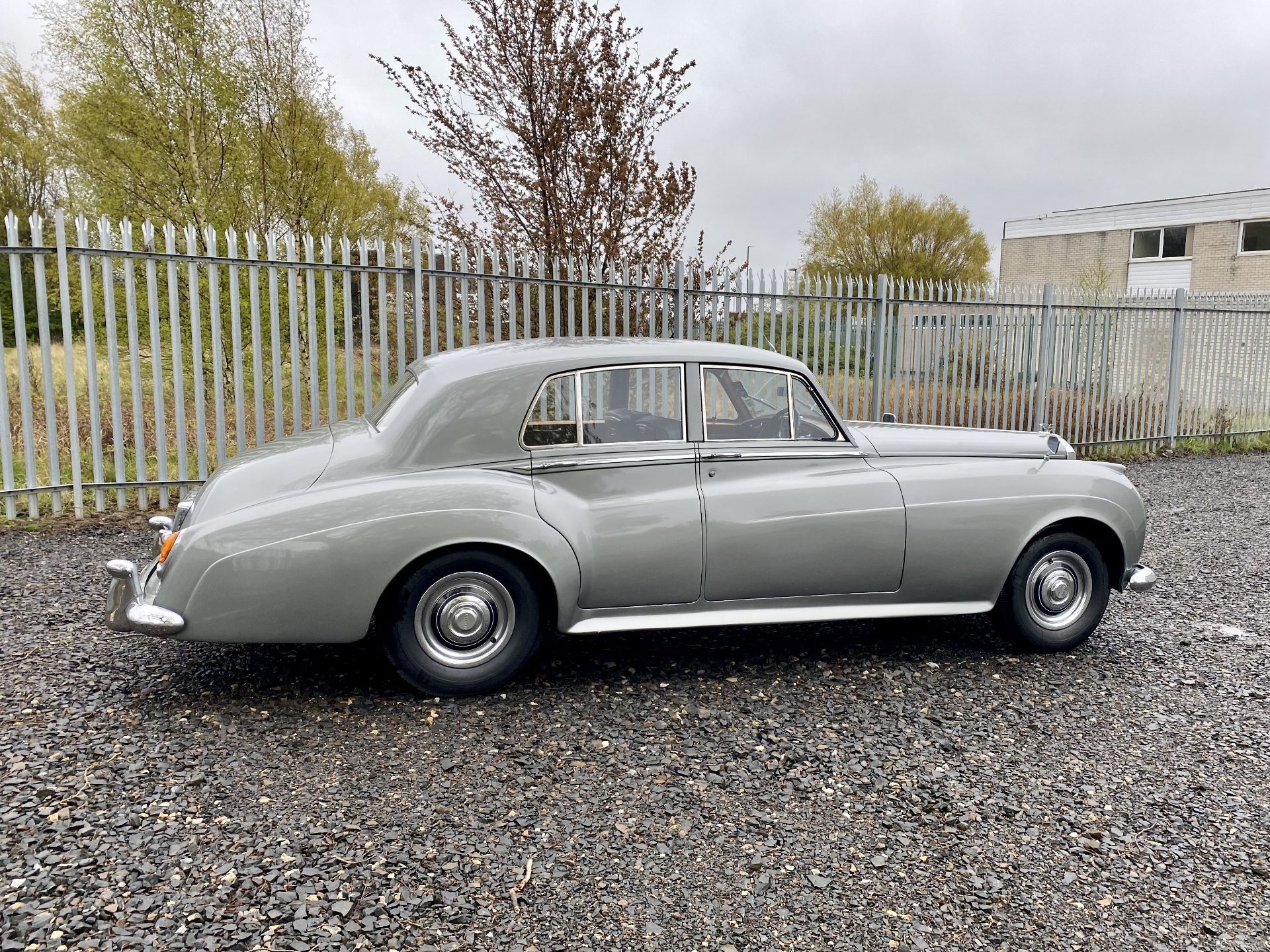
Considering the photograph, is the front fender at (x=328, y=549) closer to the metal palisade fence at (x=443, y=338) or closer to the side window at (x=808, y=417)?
the side window at (x=808, y=417)

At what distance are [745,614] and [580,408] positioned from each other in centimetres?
122

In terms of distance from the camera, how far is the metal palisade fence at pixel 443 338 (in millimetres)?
6820

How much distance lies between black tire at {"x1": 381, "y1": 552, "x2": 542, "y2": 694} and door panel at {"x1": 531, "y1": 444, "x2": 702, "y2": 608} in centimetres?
28

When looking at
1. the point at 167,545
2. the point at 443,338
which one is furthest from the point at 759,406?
the point at 443,338

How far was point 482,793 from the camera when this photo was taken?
3.12 m

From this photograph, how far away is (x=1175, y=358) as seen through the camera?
42.2 feet

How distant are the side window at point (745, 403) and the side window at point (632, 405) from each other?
159 millimetres

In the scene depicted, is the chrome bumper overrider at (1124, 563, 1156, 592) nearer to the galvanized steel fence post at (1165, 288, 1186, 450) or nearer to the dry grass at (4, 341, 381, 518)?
the dry grass at (4, 341, 381, 518)

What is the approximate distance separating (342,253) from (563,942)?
20.9 feet

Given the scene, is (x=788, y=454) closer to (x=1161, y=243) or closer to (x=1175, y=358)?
(x=1175, y=358)

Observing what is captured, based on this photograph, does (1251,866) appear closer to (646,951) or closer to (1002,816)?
(1002,816)

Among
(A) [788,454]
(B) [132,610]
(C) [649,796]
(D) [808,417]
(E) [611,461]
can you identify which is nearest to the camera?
(C) [649,796]

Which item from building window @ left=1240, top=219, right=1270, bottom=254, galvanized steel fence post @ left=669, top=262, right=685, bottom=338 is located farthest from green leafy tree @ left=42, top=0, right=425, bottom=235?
building window @ left=1240, top=219, right=1270, bottom=254

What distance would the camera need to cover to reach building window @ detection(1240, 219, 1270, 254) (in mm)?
30594
